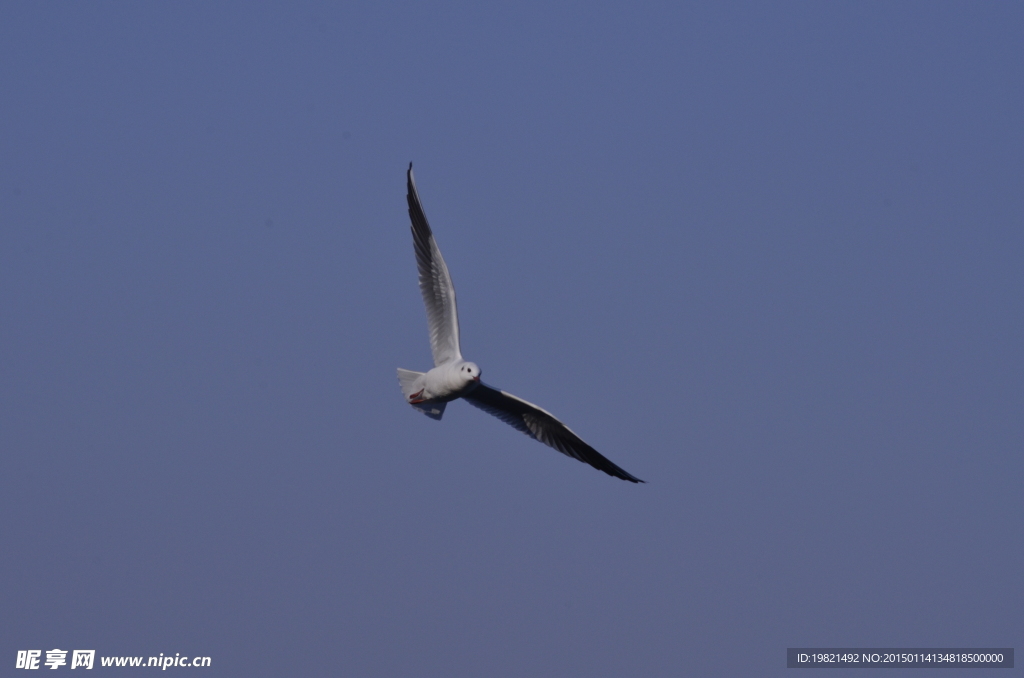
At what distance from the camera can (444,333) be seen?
24.9 m

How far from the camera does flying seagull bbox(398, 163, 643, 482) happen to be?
24281mm

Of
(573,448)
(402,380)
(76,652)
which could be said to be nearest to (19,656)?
(76,652)

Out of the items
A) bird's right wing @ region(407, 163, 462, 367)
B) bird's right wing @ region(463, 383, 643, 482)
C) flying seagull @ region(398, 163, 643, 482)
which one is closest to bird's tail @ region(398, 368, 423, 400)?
flying seagull @ region(398, 163, 643, 482)

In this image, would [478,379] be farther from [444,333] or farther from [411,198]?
[411,198]

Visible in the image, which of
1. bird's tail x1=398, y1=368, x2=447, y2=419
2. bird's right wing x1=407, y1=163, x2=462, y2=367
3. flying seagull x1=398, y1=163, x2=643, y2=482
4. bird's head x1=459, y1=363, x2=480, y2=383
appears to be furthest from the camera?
bird's tail x1=398, y1=368, x2=447, y2=419

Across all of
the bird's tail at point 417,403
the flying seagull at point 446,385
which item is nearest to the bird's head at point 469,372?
the flying seagull at point 446,385

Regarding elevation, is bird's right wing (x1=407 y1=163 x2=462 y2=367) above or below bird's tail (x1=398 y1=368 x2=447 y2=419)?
above

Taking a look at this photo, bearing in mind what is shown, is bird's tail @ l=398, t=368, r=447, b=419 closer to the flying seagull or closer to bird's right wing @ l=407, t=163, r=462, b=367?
the flying seagull

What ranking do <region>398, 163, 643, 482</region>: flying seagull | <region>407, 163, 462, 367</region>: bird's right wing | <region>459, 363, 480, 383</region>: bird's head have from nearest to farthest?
<region>459, 363, 480, 383</region>: bird's head
<region>398, 163, 643, 482</region>: flying seagull
<region>407, 163, 462, 367</region>: bird's right wing

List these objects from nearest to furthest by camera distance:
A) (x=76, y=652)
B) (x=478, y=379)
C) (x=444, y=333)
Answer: (x=478, y=379) → (x=444, y=333) → (x=76, y=652)

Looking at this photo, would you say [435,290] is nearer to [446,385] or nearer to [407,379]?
[407,379]

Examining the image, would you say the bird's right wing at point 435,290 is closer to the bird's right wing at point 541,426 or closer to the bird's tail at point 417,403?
the bird's tail at point 417,403

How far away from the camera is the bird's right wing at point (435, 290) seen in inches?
967

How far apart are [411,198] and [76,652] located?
13.1 meters
